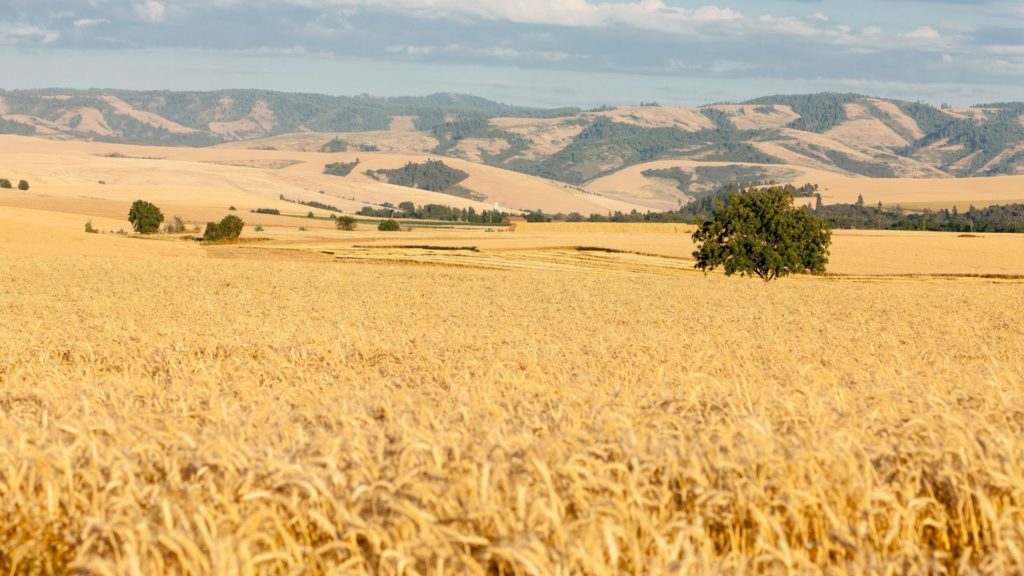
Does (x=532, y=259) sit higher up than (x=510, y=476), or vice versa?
(x=510, y=476)

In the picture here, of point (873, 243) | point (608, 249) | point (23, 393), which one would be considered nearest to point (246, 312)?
point (23, 393)

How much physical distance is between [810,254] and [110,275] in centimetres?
5317

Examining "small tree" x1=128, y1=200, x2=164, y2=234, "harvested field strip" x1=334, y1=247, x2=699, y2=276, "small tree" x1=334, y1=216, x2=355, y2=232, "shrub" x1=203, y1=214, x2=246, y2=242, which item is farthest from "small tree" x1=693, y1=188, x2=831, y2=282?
"small tree" x1=334, y1=216, x2=355, y2=232

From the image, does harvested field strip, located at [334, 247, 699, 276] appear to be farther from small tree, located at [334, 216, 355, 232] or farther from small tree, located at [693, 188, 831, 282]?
small tree, located at [334, 216, 355, 232]

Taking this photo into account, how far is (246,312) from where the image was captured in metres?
29.4

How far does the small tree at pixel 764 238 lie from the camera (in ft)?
260

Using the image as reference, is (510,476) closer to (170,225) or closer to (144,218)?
(144,218)

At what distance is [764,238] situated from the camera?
80.4 metres

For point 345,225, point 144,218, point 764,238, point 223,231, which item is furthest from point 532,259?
point 345,225

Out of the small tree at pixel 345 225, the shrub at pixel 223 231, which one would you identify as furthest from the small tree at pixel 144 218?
the small tree at pixel 345 225

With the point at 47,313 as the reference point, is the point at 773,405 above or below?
above

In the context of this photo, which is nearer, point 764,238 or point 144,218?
point 764,238

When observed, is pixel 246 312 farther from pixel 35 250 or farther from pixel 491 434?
pixel 35 250

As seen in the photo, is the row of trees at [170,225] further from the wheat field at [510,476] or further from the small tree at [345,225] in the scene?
the wheat field at [510,476]
